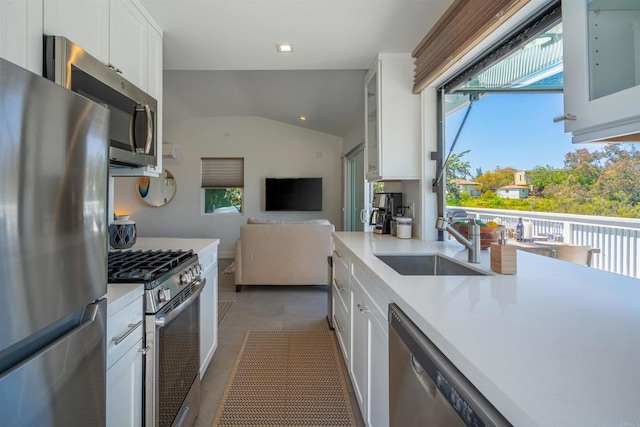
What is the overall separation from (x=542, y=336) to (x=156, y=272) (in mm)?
1310

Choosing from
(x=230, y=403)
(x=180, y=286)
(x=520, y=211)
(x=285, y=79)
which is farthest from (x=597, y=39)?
(x=285, y=79)

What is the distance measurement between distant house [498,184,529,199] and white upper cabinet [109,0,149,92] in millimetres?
2230

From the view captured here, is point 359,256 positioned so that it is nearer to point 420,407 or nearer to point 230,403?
point 420,407

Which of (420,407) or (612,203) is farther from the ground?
(612,203)

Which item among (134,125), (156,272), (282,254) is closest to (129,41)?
(134,125)

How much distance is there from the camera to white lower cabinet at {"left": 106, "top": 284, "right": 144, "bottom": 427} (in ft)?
3.21

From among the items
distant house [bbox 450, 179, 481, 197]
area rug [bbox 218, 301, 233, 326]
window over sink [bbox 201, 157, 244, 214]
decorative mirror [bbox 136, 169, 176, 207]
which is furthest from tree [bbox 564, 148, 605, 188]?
decorative mirror [bbox 136, 169, 176, 207]

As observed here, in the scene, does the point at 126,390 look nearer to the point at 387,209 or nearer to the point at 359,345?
the point at 359,345

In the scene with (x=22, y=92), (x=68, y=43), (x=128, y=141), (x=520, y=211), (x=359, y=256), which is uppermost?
(x=68, y=43)

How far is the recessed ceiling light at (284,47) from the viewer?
223cm

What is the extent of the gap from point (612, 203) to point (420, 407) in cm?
99

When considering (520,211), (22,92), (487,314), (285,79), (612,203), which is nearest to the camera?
(22,92)

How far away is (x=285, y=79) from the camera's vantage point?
4430 mm

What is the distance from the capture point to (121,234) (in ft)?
5.69
